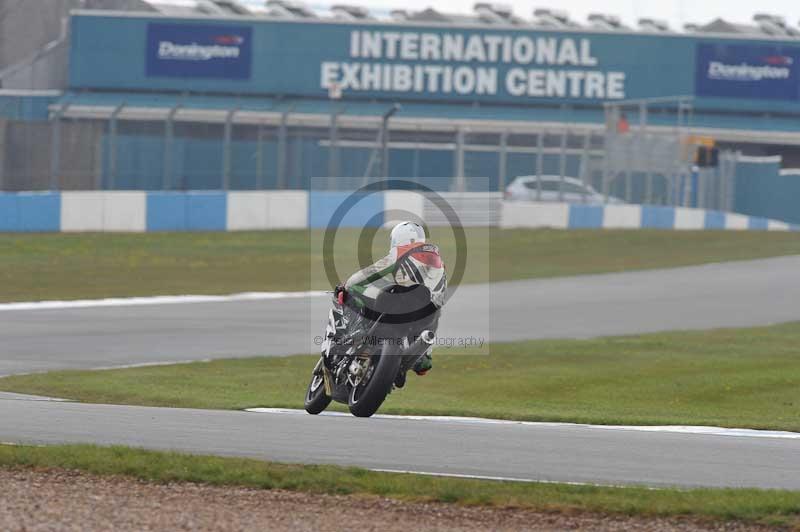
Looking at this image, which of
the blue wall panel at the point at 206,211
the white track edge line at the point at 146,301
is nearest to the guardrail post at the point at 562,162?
the blue wall panel at the point at 206,211

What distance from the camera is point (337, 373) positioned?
A: 432 inches

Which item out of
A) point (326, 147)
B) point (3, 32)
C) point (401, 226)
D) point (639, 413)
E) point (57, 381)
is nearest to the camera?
point (401, 226)

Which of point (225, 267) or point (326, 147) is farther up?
point (326, 147)

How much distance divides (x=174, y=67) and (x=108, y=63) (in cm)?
235

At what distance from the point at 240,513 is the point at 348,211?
94.4 ft

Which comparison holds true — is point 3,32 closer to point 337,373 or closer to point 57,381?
point 57,381

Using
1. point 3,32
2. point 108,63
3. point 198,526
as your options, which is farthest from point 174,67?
point 198,526

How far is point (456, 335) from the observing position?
19.6 metres

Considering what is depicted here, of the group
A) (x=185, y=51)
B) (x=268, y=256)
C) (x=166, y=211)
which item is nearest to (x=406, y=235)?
(x=268, y=256)

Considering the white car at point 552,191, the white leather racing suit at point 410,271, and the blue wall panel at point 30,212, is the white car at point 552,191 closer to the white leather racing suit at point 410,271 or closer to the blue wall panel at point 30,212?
the blue wall panel at point 30,212

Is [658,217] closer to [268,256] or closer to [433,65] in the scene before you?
[268,256]

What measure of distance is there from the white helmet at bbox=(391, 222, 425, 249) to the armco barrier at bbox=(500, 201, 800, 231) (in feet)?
91.0

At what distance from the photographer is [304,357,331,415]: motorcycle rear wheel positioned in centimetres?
1139

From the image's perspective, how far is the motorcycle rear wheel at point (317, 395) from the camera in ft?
37.4
